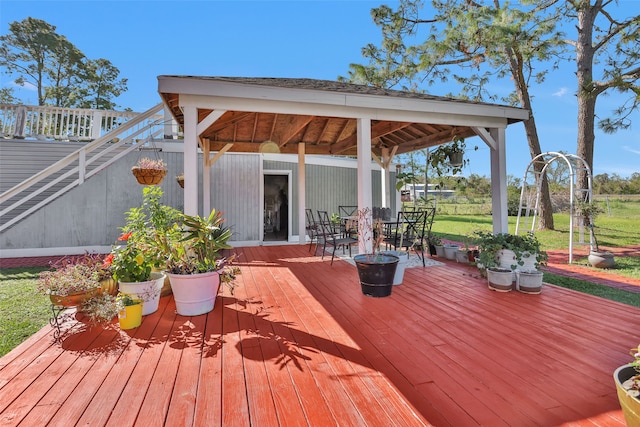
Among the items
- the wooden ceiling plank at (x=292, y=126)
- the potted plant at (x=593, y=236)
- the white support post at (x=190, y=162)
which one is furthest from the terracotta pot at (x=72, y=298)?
the potted plant at (x=593, y=236)

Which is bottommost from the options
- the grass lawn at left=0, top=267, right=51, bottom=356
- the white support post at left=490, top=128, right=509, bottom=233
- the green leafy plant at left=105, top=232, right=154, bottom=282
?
the grass lawn at left=0, top=267, right=51, bottom=356

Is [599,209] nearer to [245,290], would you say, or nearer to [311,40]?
[245,290]

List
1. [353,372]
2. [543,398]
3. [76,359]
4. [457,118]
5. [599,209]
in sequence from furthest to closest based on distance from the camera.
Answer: [599,209] → [457,118] → [76,359] → [353,372] → [543,398]

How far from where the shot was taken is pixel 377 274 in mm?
3316

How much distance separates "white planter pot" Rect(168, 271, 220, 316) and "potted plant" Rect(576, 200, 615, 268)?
19.8ft

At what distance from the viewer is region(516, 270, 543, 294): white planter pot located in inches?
137

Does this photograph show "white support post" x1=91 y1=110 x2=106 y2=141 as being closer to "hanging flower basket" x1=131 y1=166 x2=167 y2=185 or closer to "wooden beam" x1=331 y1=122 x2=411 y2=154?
"hanging flower basket" x1=131 y1=166 x2=167 y2=185

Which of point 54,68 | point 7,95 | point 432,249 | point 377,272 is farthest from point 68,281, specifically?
point 7,95

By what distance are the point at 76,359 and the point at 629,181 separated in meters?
31.8

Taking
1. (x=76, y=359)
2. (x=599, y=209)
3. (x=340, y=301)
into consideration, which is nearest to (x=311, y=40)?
(x=599, y=209)

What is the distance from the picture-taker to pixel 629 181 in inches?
878

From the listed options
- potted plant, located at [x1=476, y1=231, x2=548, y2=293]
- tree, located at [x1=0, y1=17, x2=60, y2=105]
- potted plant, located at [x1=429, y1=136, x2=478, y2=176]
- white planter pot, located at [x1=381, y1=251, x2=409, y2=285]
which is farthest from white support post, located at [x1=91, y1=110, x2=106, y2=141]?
tree, located at [x1=0, y1=17, x2=60, y2=105]

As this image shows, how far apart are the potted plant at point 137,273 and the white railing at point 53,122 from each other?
588 cm

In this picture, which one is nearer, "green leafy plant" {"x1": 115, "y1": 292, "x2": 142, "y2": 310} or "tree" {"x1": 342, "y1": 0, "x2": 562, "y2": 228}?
"green leafy plant" {"x1": 115, "y1": 292, "x2": 142, "y2": 310}
